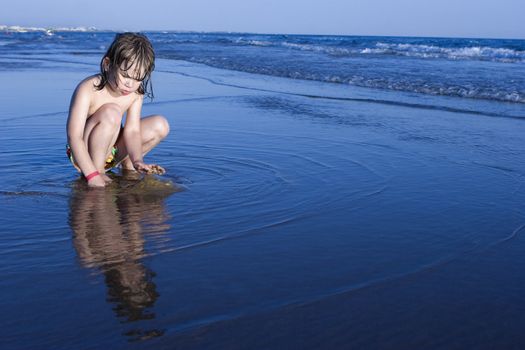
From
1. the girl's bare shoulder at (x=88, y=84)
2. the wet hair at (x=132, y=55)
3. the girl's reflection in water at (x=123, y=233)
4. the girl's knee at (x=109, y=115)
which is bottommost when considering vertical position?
the girl's reflection in water at (x=123, y=233)

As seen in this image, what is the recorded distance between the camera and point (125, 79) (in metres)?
4.00

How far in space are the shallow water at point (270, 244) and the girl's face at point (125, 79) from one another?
68 centimetres

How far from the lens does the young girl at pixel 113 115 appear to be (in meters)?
3.95

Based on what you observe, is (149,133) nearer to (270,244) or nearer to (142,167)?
(142,167)

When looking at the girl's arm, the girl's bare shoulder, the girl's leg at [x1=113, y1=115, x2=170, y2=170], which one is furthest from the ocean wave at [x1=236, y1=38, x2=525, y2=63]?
the girl's arm

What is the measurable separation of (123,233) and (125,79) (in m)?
1.19

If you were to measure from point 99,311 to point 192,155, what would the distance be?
3084mm

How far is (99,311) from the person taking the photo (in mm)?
2293

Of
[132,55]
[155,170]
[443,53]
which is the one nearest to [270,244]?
[155,170]

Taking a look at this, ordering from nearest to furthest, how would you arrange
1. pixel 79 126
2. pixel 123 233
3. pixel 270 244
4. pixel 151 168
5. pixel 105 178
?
1. pixel 270 244
2. pixel 123 233
3. pixel 79 126
4. pixel 151 168
5. pixel 105 178

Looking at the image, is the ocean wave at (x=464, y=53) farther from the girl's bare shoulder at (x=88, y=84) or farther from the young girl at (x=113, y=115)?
the girl's bare shoulder at (x=88, y=84)

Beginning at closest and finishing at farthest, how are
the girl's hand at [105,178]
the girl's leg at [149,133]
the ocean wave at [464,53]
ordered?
the girl's hand at [105,178] → the girl's leg at [149,133] → the ocean wave at [464,53]

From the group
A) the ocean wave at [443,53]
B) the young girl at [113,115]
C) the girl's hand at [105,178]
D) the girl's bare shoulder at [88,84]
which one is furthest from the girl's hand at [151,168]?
the ocean wave at [443,53]

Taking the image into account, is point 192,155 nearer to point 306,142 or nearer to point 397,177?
point 306,142
